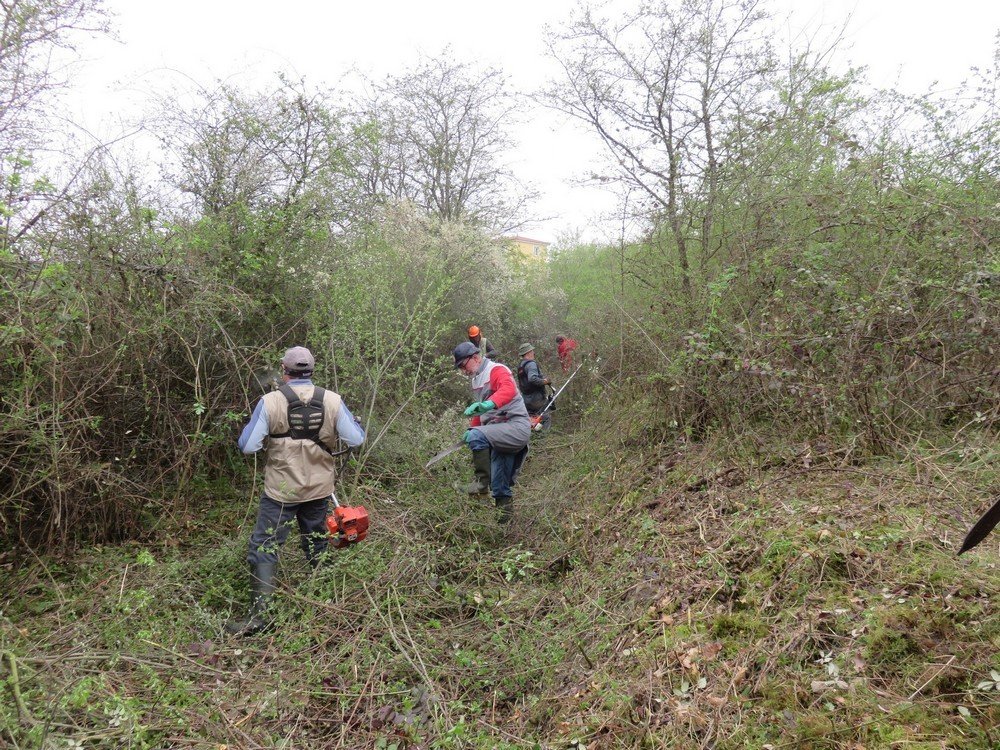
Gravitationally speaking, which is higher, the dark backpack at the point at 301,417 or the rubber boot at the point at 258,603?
the dark backpack at the point at 301,417

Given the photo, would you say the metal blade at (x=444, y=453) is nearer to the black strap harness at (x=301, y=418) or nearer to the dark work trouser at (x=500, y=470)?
the dark work trouser at (x=500, y=470)

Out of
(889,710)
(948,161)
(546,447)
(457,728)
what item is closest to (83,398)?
(457,728)

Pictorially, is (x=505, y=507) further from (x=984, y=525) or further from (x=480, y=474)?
(x=984, y=525)

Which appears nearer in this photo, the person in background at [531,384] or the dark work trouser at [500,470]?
the dark work trouser at [500,470]

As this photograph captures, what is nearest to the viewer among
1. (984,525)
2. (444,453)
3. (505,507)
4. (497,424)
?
(984,525)

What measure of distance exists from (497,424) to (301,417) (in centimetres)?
182

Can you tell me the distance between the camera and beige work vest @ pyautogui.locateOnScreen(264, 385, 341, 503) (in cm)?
403

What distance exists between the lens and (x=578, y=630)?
341 centimetres

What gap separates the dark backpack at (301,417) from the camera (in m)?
4.04

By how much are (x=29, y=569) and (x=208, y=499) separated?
1.40 m

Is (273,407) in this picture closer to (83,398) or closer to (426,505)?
(83,398)

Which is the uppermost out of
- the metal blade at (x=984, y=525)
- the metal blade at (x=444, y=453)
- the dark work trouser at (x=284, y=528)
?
the metal blade at (x=984, y=525)

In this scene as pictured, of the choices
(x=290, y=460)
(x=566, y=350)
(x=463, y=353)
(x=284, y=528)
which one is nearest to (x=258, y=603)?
(x=284, y=528)

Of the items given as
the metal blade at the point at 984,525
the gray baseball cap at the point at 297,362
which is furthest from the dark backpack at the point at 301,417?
the metal blade at the point at 984,525
